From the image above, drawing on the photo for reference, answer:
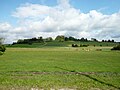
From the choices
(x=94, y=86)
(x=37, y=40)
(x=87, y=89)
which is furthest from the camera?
(x=37, y=40)

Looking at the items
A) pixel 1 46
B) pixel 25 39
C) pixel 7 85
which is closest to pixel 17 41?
pixel 25 39

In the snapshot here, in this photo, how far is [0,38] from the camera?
79.4m

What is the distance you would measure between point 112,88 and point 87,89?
6.08 feet

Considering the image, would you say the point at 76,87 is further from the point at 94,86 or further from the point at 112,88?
the point at 112,88

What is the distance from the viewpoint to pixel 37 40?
187500 millimetres

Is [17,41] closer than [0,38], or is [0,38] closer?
[0,38]

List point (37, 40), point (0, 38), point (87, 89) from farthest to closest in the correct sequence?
point (37, 40), point (0, 38), point (87, 89)

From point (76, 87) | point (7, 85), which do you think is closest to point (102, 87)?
point (76, 87)

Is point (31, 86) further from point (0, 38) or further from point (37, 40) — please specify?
point (37, 40)

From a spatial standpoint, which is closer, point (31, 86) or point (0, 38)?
point (31, 86)

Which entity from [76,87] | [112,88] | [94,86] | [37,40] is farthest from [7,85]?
[37,40]

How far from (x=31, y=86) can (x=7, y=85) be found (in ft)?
6.25

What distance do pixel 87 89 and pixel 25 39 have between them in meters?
177

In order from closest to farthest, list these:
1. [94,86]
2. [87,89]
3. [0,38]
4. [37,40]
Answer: [87,89] → [94,86] → [0,38] → [37,40]
